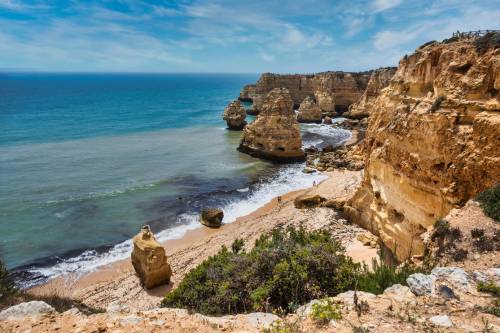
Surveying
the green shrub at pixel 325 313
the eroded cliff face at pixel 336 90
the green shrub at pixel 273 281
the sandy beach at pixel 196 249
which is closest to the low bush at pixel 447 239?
the green shrub at pixel 273 281

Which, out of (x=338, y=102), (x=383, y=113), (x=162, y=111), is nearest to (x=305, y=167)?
(x=383, y=113)

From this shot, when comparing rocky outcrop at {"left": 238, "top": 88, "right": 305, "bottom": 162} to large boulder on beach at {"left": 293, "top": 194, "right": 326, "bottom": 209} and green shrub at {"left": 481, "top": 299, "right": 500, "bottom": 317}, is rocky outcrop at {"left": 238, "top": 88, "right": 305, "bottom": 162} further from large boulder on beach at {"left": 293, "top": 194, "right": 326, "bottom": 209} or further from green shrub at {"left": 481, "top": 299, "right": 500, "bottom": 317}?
green shrub at {"left": 481, "top": 299, "right": 500, "bottom": 317}

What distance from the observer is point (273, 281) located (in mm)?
7727

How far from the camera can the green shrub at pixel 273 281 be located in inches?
300

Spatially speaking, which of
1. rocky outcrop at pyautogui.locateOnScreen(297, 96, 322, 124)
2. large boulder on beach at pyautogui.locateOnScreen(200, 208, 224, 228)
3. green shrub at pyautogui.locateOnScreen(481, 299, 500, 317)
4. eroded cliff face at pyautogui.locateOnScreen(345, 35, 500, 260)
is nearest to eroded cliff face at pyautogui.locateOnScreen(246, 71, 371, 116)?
rocky outcrop at pyautogui.locateOnScreen(297, 96, 322, 124)

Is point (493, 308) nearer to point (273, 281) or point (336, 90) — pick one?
point (273, 281)

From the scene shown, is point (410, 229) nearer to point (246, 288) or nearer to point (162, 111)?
point (246, 288)

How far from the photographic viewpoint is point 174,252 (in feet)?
60.0

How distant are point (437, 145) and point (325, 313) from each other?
8636mm

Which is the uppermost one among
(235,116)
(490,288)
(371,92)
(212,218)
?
(371,92)

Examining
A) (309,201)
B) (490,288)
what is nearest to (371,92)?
(309,201)

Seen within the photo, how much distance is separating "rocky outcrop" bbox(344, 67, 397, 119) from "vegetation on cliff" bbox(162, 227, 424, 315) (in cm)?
5027

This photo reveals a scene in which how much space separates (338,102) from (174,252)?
5905cm

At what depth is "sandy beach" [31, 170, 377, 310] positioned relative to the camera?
14234 mm
